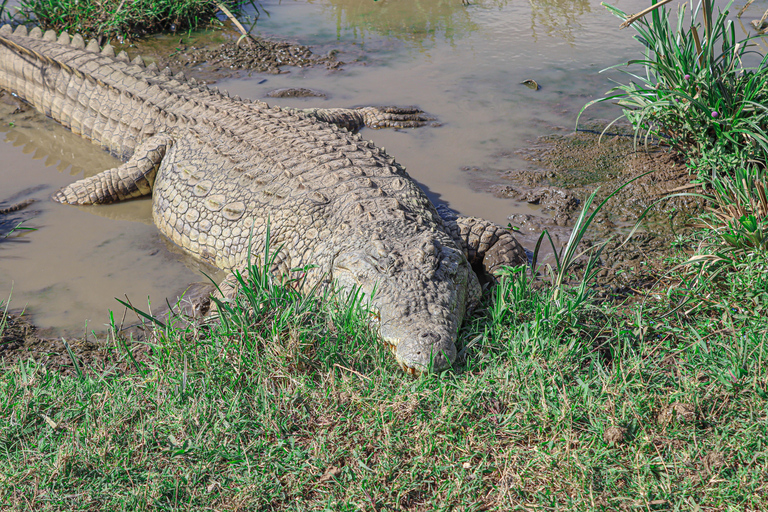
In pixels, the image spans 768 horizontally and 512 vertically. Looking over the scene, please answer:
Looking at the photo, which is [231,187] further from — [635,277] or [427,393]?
[635,277]

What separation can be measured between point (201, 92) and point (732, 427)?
5229mm

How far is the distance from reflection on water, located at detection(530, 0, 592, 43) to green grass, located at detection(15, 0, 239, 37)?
5487 millimetres

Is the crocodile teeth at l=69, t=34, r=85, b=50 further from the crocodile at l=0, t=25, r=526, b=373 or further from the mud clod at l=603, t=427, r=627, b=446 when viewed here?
the mud clod at l=603, t=427, r=627, b=446

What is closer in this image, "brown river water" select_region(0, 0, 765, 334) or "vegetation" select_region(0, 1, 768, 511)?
"vegetation" select_region(0, 1, 768, 511)

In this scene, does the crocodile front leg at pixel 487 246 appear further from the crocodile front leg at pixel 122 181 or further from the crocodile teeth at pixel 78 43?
the crocodile teeth at pixel 78 43

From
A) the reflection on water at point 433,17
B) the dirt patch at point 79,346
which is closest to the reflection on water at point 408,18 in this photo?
the reflection on water at point 433,17

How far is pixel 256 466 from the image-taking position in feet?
7.84

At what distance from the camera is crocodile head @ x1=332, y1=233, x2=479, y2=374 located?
273 cm

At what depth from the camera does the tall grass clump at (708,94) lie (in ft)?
13.9

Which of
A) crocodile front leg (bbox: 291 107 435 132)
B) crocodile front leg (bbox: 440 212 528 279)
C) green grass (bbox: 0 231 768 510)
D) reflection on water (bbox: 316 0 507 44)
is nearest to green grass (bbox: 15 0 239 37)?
reflection on water (bbox: 316 0 507 44)

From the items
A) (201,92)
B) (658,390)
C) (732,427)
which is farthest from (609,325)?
(201,92)

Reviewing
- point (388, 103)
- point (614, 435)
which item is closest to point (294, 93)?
point (388, 103)

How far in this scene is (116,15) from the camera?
7941 mm

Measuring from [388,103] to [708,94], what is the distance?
147 inches
